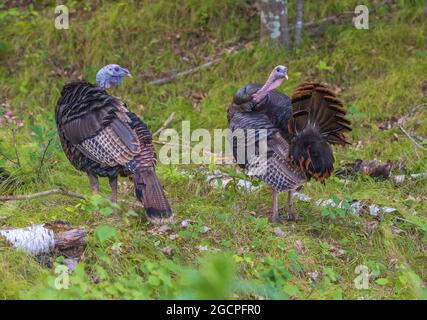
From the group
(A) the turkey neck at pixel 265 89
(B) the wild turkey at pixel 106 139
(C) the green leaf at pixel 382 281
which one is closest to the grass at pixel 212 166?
(C) the green leaf at pixel 382 281

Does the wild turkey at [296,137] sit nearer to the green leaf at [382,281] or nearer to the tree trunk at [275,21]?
the green leaf at [382,281]

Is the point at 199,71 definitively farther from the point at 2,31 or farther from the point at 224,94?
the point at 2,31

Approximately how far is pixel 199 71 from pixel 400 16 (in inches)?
108

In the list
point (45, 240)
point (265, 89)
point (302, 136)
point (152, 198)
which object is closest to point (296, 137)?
point (302, 136)

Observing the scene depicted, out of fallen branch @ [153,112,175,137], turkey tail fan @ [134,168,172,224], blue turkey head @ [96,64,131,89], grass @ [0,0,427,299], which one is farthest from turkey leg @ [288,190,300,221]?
fallen branch @ [153,112,175,137]

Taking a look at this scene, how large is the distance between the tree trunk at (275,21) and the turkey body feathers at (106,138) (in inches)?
155

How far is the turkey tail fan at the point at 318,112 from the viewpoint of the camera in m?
5.79

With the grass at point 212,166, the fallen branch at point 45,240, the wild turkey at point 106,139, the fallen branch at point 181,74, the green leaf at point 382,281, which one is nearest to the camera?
the grass at point 212,166

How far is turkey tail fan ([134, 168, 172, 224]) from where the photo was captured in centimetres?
555

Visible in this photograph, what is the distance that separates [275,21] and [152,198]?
15.1 ft

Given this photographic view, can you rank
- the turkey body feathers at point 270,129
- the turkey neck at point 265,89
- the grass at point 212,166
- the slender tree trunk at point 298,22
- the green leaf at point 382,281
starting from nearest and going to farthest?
the grass at point 212,166
the green leaf at point 382,281
the turkey body feathers at point 270,129
the turkey neck at point 265,89
the slender tree trunk at point 298,22

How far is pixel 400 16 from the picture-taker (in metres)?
9.69

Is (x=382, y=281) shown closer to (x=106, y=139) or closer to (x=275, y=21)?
(x=106, y=139)

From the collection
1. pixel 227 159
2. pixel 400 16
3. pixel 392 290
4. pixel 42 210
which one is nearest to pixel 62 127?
pixel 42 210
